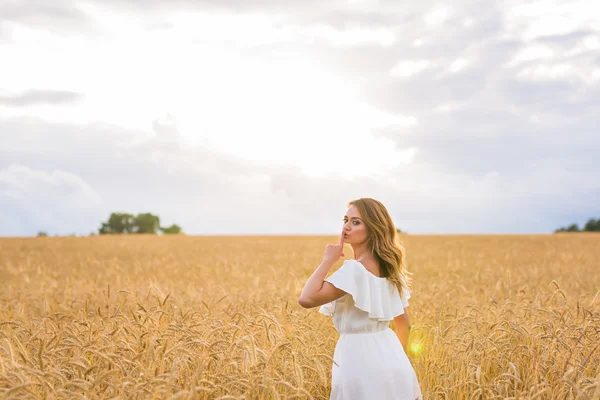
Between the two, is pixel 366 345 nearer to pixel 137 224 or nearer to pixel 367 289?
pixel 367 289

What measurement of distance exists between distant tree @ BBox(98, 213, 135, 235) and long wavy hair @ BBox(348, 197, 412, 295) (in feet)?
217

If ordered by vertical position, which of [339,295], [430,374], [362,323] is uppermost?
[339,295]

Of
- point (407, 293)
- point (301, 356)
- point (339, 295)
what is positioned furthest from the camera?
point (301, 356)

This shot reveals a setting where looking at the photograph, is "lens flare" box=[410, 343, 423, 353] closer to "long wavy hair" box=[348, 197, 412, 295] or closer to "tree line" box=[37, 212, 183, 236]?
"long wavy hair" box=[348, 197, 412, 295]

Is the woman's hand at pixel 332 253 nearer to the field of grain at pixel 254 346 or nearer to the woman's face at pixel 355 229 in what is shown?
the woman's face at pixel 355 229

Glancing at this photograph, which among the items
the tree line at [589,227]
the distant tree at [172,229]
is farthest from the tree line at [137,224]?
the tree line at [589,227]

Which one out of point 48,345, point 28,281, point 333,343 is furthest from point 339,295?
point 28,281

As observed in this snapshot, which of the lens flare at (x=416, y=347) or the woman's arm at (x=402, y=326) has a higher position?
the woman's arm at (x=402, y=326)

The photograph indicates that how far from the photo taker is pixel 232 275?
10.8m

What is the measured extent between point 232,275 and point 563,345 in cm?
750

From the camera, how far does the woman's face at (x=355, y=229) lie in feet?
11.9

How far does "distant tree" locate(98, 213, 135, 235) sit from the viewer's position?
214 feet

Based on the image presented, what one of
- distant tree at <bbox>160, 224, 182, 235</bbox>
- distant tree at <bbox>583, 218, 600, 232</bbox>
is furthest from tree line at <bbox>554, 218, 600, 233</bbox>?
distant tree at <bbox>160, 224, 182, 235</bbox>

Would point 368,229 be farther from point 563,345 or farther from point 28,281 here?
point 28,281
